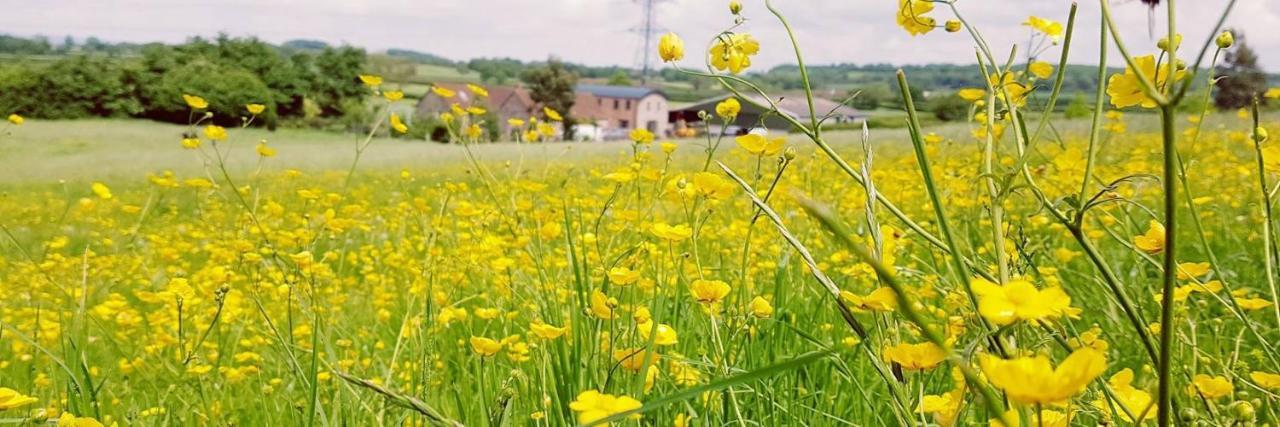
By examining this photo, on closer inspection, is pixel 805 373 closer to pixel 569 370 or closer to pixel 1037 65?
pixel 569 370

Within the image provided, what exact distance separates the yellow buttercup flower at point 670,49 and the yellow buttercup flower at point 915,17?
0.25m

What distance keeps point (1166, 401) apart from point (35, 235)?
489cm

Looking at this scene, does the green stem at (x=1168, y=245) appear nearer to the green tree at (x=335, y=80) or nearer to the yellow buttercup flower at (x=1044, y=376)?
the yellow buttercup flower at (x=1044, y=376)

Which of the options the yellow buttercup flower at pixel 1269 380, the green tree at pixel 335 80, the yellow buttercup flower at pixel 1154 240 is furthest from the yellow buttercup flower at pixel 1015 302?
the green tree at pixel 335 80

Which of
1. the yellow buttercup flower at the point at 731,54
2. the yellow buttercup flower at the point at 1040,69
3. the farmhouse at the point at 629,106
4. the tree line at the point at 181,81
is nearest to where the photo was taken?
the yellow buttercup flower at the point at 731,54

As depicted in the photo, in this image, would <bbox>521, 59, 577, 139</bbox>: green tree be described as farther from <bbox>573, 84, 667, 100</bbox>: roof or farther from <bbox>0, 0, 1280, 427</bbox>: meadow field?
<bbox>0, 0, 1280, 427</bbox>: meadow field

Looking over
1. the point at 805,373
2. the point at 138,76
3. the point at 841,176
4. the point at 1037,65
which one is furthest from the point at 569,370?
the point at 138,76

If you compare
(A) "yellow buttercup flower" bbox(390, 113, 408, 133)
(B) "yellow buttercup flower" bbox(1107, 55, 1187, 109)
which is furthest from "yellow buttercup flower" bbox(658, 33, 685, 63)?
(A) "yellow buttercup flower" bbox(390, 113, 408, 133)

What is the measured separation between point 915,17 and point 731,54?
0.62ft

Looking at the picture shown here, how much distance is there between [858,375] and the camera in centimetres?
125

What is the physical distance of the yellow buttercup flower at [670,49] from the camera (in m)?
0.97

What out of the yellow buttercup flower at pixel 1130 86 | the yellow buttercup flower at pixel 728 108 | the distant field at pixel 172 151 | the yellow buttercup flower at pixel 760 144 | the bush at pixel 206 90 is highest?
the yellow buttercup flower at pixel 1130 86

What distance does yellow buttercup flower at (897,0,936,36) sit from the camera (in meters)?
0.78

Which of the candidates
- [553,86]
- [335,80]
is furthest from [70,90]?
[553,86]
